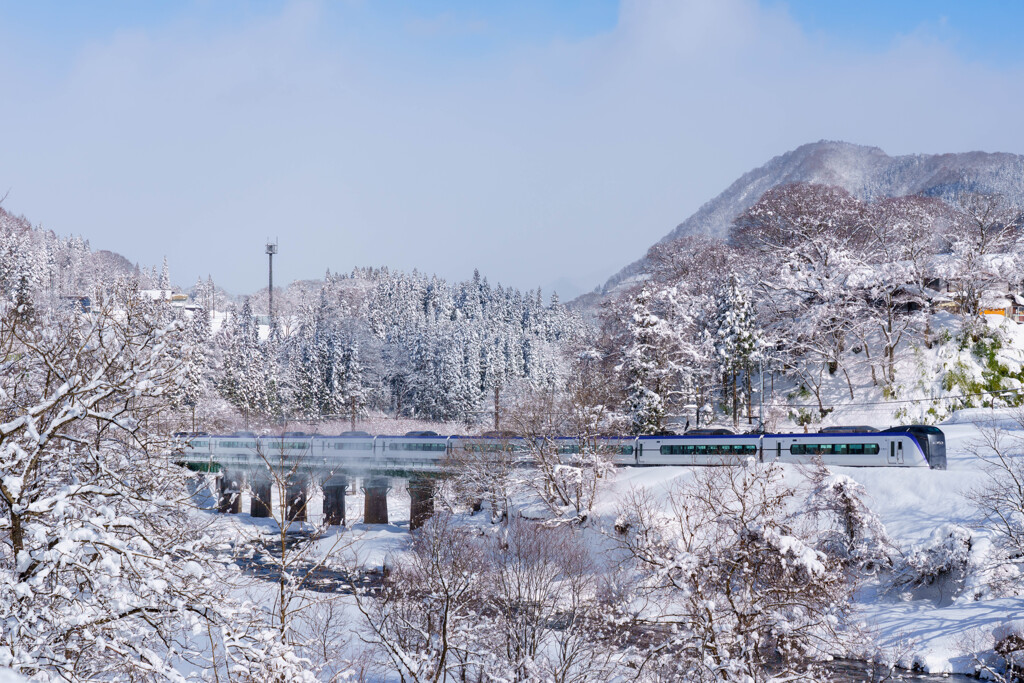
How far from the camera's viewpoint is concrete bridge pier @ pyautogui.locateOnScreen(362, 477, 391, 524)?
45344 mm

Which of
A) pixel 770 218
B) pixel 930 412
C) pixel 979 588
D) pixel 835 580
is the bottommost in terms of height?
pixel 979 588

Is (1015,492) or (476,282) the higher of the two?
(476,282)

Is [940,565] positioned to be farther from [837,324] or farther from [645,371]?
[837,324]

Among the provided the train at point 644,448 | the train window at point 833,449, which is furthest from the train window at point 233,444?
the train window at point 833,449

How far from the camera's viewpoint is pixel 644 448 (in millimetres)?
39344

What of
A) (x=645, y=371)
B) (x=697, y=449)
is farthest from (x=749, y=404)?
(x=697, y=449)

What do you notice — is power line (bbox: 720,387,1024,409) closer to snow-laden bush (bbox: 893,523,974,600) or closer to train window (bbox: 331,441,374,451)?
snow-laden bush (bbox: 893,523,974,600)

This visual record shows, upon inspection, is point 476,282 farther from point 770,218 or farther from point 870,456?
point 870,456

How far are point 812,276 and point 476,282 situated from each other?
99.6 meters

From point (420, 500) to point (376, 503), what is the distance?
3.34 meters

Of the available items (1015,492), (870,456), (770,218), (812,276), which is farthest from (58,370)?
(770,218)

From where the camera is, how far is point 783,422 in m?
47.0

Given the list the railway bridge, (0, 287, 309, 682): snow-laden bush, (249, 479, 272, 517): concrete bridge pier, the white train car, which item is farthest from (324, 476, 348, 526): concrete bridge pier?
(0, 287, 309, 682): snow-laden bush

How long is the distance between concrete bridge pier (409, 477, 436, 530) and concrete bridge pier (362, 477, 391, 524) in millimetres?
2195
